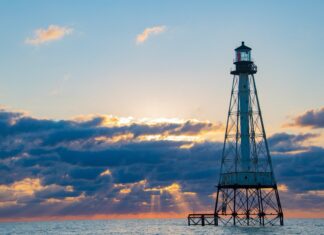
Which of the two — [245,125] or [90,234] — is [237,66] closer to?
[245,125]

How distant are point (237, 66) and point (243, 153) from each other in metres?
15.6

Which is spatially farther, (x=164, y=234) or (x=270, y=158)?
(x=164, y=234)

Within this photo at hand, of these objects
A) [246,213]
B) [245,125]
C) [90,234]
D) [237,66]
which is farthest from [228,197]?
[90,234]

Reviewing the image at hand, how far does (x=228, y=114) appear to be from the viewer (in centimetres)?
10369

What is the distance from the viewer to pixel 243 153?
99.5 m

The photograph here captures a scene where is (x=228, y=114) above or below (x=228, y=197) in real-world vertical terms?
above

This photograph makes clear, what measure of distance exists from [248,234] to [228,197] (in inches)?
594

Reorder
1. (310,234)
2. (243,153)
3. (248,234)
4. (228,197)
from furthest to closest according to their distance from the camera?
(310,234) → (228,197) → (243,153) → (248,234)

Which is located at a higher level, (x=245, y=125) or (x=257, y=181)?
(x=245, y=125)

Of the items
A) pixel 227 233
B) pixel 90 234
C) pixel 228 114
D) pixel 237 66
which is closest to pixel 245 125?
pixel 228 114

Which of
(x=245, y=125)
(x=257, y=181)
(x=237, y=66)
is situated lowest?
(x=257, y=181)

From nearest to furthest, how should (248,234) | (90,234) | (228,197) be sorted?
(248,234)
(228,197)
(90,234)

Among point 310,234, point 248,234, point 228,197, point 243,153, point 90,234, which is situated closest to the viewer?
point 248,234

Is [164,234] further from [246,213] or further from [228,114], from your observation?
[228,114]
